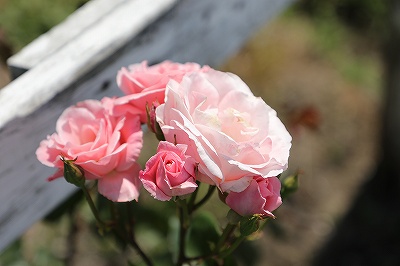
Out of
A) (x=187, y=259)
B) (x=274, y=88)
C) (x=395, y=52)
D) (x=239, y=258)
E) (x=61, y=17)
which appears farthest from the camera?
(x=274, y=88)

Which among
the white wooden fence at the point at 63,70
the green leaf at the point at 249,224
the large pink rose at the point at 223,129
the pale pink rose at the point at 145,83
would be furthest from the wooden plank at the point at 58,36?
the green leaf at the point at 249,224

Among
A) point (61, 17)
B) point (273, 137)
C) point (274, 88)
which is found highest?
point (273, 137)

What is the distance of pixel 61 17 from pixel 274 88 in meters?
1.42

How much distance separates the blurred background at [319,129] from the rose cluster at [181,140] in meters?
0.65

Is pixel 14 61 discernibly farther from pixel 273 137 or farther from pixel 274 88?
pixel 274 88

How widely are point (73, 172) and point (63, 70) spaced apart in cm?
22

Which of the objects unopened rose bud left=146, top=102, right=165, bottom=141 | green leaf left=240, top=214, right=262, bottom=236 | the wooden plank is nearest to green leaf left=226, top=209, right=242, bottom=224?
green leaf left=240, top=214, right=262, bottom=236

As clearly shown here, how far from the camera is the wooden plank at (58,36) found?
0.99 metres

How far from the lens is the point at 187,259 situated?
0.95 meters

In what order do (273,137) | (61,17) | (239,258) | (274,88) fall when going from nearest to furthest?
(273,137) → (239,258) → (61,17) → (274,88)

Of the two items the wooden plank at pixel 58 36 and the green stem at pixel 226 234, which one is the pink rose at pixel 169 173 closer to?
the green stem at pixel 226 234

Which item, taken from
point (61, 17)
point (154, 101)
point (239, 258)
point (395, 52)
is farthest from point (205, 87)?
point (395, 52)

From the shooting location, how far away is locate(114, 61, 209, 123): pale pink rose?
822mm

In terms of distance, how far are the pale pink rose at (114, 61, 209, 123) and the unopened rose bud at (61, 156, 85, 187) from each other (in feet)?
0.31
